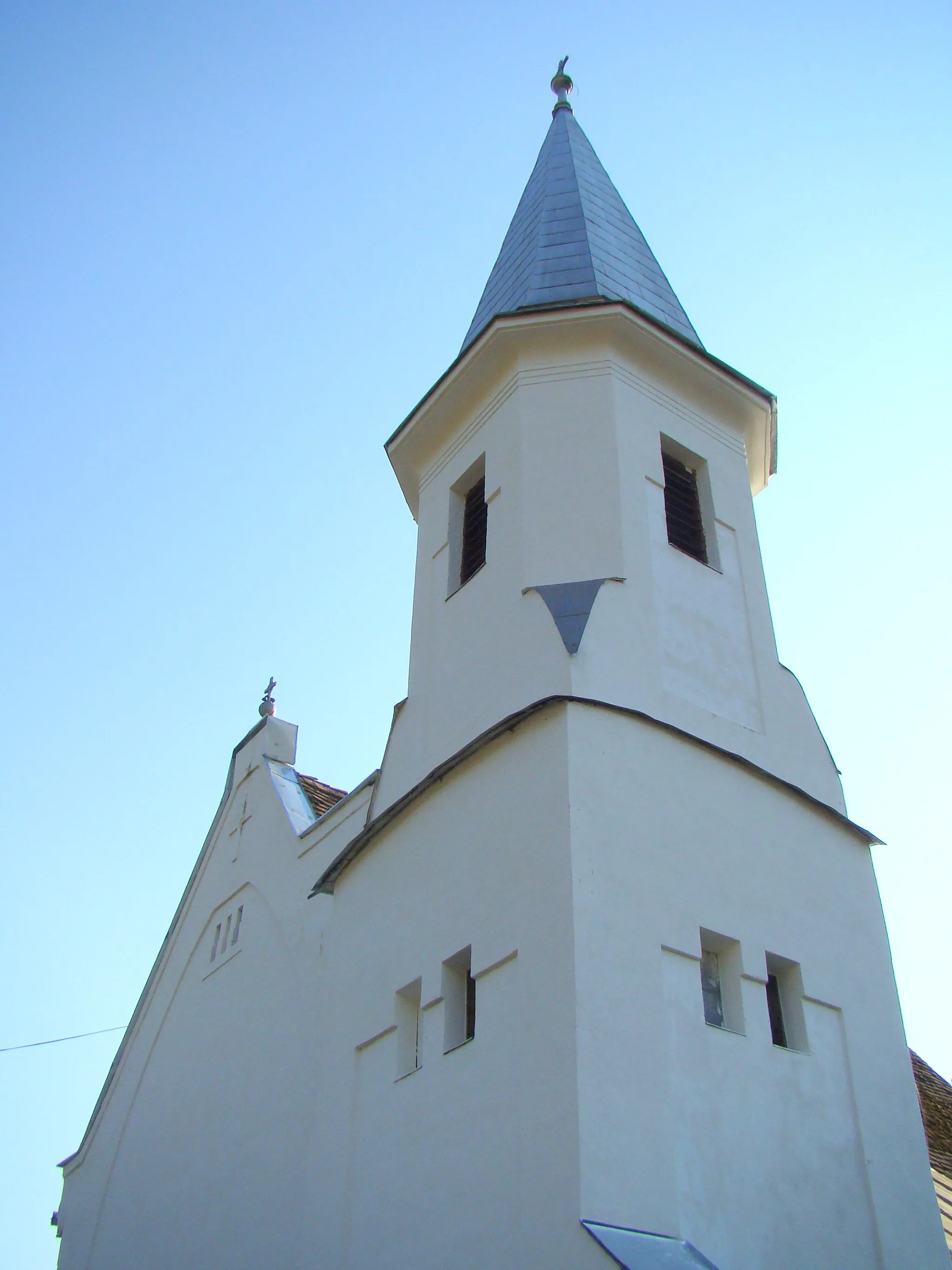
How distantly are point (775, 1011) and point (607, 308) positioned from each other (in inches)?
255

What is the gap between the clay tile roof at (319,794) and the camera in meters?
15.1

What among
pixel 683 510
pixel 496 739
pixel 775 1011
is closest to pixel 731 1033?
pixel 775 1011

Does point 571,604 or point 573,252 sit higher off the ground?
point 573,252

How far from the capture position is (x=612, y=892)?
27.0 ft

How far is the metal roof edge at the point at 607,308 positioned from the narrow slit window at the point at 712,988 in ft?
20.1

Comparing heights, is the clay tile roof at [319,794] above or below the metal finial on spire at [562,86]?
below

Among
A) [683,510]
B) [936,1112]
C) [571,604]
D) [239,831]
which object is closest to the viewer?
[571,604]

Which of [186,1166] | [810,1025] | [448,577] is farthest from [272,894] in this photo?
[810,1025]

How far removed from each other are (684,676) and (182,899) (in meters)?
8.71

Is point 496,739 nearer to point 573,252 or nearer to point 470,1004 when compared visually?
point 470,1004

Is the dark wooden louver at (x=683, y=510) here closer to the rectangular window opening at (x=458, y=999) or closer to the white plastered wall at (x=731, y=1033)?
the white plastered wall at (x=731, y=1033)

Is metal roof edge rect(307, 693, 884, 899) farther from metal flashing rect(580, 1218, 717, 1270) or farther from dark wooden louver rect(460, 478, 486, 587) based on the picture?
metal flashing rect(580, 1218, 717, 1270)

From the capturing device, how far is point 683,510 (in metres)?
11.8

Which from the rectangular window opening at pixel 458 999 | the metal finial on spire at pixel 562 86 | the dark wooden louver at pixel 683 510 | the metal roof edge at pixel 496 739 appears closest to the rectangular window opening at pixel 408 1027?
the rectangular window opening at pixel 458 999
